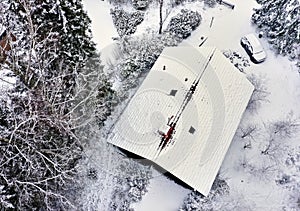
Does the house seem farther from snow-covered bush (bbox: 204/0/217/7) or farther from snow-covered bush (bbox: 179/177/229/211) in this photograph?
snow-covered bush (bbox: 204/0/217/7)

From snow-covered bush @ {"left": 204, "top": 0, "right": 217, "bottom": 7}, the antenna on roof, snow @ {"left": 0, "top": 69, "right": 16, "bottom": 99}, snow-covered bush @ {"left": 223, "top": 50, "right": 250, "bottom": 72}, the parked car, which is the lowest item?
the antenna on roof

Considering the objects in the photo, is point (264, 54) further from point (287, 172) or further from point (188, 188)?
point (188, 188)

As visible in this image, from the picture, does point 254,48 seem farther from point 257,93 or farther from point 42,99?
point 42,99

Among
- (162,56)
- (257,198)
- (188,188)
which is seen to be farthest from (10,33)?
(257,198)

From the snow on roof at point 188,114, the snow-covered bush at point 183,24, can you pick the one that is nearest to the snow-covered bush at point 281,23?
the snow-covered bush at point 183,24

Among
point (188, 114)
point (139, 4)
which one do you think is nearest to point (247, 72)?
point (188, 114)

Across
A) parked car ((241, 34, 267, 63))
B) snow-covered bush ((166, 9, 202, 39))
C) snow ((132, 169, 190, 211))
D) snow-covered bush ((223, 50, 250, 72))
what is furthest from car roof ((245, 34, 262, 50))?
snow ((132, 169, 190, 211))

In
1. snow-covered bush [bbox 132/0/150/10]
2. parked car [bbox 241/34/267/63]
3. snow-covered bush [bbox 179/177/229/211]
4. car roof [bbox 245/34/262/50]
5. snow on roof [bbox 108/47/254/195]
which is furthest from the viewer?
snow-covered bush [bbox 132/0/150/10]
